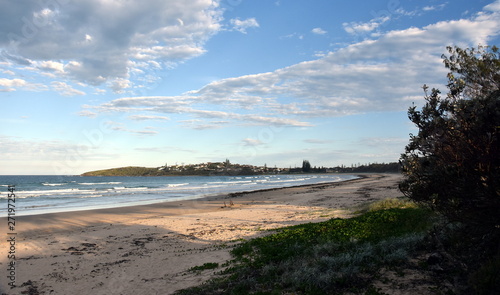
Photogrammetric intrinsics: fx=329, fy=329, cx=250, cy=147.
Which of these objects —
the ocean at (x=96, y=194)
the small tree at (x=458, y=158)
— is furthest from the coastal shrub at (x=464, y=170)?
the ocean at (x=96, y=194)

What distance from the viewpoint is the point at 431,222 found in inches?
384

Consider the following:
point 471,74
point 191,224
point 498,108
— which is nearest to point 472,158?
point 498,108

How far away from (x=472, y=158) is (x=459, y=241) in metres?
2.25

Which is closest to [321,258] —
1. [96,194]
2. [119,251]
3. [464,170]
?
[464,170]

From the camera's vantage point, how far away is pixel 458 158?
5.20m

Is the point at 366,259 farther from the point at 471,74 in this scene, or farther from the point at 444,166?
the point at 471,74

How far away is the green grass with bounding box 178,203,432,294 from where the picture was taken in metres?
6.56

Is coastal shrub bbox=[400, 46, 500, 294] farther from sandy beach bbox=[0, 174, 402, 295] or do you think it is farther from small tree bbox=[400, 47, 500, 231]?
sandy beach bbox=[0, 174, 402, 295]

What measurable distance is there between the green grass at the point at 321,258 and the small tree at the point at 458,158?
182 cm

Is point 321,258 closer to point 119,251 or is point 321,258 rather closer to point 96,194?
point 119,251

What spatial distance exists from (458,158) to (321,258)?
12.7ft

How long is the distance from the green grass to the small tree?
182 centimetres

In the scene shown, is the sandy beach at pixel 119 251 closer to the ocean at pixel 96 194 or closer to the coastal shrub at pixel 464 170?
the coastal shrub at pixel 464 170

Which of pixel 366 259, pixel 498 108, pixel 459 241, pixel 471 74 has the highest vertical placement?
pixel 471 74
